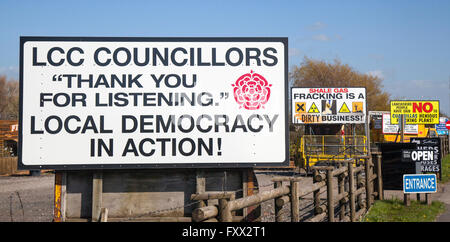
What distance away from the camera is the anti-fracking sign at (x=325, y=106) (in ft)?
89.3

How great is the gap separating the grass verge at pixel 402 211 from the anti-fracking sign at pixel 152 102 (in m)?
4.44

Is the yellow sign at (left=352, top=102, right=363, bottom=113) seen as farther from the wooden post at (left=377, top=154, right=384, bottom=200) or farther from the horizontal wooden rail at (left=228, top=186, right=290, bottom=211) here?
the horizontal wooden rail at (left=228, top=186, right=290, bottom=211)

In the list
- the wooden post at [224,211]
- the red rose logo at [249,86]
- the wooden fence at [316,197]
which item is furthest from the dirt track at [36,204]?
the wooden post at [224,211]

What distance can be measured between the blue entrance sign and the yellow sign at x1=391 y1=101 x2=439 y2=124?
9070mm

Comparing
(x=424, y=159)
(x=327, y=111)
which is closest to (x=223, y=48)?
(x=424, y=159)

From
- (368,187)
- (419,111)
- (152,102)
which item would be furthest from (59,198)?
(419,111)

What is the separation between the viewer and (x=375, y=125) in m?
45.8

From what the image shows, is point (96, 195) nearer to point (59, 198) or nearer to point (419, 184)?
point (59, 198)

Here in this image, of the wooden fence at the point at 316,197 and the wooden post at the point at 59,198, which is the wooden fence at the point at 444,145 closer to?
the wooden fence at the point at 316,197

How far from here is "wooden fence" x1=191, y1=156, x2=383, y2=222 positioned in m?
4.35

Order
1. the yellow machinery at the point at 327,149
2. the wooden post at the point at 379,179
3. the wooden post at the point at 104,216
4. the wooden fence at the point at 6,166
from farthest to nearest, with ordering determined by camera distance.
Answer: the wooden fence at the point at 6,166 → the yellow machinery at the point at 327,149 → the wooden post at the point at 379,179 → the wooden post at the point at 104,216

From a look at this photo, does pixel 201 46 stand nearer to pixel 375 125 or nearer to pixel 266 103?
pixel 266 103

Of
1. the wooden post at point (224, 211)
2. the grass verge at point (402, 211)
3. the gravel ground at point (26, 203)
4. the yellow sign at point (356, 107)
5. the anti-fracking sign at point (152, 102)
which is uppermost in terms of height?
the yellow sign at point (356, 107)
